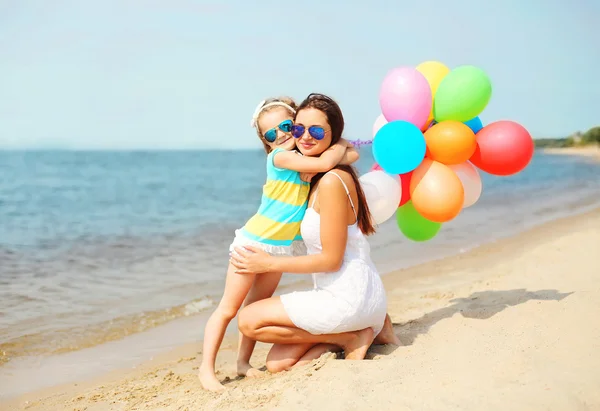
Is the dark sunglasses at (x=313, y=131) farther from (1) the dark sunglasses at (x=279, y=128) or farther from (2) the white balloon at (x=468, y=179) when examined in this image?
(2) the white balloon at (x=468, y=179)

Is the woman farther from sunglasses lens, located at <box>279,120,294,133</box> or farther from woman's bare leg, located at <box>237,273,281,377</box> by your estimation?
woman's bare leg, located at <box>237,273,281,377</box>

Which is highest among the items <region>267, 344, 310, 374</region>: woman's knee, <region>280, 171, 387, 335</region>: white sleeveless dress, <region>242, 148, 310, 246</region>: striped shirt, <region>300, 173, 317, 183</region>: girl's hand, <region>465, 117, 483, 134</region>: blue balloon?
<region>465, 117, 483, 134</region>: blue balloon

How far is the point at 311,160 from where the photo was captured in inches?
141

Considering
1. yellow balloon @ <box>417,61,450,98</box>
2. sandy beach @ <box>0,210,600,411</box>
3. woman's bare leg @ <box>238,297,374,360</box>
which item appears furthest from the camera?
yellow balloon @ <box>417,61,450,98</box>

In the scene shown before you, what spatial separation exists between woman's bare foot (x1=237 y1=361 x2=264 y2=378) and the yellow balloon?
7.72 feet

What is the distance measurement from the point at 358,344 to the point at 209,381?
1.01 metres

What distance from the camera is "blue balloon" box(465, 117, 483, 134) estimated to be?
175 inches

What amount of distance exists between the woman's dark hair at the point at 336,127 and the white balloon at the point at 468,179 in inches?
34.1

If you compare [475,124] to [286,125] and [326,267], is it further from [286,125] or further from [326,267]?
[326,267]

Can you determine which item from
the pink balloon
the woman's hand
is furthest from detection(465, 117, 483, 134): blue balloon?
the woman's hand

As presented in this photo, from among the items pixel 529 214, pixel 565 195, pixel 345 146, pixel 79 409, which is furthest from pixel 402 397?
pixel 565 195

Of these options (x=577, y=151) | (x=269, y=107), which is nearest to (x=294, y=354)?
(x=269, y=107)

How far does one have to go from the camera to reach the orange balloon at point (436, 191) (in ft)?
12.9

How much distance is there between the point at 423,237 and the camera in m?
4.54
